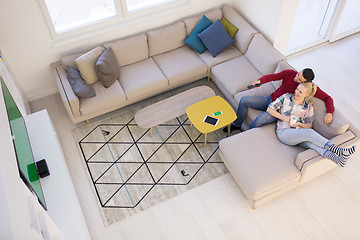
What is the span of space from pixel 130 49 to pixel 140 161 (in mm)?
1718

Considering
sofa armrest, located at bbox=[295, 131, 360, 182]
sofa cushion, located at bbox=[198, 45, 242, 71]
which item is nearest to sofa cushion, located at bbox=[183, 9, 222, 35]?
sofa cushion, located at bbox=[198, 45, 242, 71]

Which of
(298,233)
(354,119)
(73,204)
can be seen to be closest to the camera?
(73,204)

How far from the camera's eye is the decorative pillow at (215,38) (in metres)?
5.18

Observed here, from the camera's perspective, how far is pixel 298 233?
3.80 m

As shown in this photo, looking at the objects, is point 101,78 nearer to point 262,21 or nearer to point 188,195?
point 188,195

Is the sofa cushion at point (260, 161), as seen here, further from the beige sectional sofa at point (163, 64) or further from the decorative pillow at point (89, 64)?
the decorative pillow at point (89, 64)

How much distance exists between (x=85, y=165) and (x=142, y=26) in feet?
7.59

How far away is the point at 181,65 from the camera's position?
16.8 ft

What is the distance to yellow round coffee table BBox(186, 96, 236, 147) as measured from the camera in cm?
435

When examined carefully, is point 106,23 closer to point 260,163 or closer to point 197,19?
point 197,19

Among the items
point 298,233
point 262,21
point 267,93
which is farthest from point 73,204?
point 262,21

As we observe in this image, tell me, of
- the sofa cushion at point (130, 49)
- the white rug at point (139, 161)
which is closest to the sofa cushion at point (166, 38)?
the sofa cushion at point (130, 49)

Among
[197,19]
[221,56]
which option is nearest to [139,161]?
[221,56]

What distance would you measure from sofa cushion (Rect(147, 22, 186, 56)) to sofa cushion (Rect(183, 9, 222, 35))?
3.2 inches
